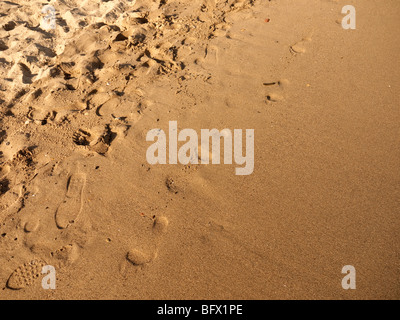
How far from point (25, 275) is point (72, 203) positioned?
0.64 meters

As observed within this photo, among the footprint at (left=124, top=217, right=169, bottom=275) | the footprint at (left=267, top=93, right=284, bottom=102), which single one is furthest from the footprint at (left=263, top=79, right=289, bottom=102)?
the footprint at (left=124, top=217, right=169, bottom=275)

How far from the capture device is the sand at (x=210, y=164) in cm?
219

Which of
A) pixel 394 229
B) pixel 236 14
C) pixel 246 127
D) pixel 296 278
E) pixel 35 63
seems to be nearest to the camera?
pixel 296 278

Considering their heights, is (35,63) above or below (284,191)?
above

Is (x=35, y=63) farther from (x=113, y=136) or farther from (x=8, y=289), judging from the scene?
(x=8, y=289)

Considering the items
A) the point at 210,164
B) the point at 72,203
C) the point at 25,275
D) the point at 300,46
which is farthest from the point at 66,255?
the point at 300,46

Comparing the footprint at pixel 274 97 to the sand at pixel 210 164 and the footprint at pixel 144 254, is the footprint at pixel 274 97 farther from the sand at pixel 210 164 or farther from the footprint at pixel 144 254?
the footprint at pixel 144 254

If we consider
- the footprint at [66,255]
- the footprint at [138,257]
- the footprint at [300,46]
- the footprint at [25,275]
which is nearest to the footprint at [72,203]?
the footprint at [66,255]

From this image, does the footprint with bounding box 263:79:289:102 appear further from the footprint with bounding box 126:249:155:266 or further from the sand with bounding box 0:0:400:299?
the footprint with bounding box 126:249:155:266

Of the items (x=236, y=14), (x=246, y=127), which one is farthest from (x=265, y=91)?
(x=236, y=14)

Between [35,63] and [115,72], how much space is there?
1.18 meters

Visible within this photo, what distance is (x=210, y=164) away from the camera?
9.01 feet

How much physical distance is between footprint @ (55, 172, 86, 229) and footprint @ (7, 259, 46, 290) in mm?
324
